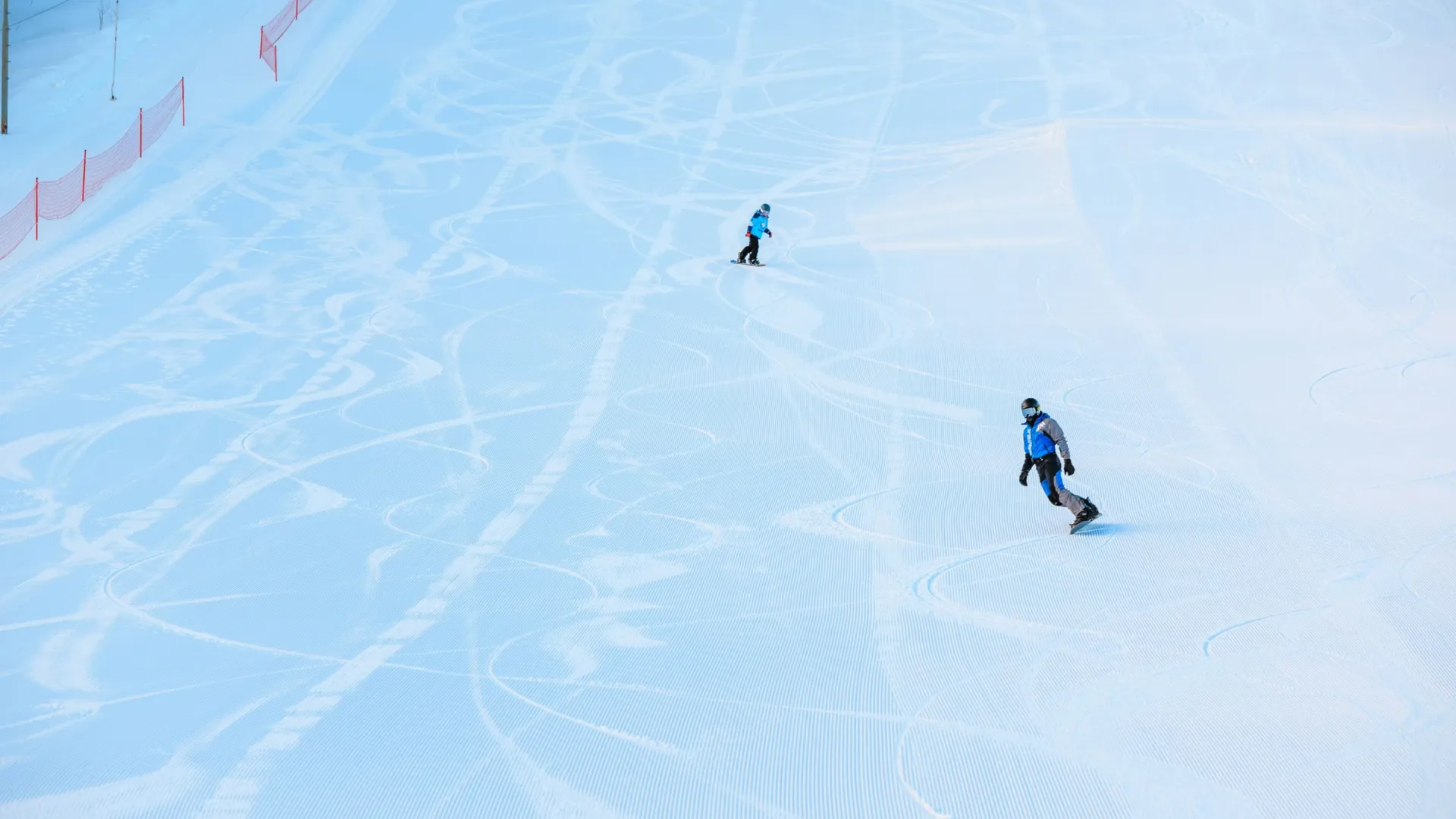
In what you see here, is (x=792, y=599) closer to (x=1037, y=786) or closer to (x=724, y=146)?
(x=1037, y=786)

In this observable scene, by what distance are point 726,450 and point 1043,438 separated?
2.70 meters

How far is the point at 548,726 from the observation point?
666cm

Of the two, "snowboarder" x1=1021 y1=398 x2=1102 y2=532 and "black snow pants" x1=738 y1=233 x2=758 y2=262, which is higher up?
"black snow pants" x1=738 y1=233 x2=758 y2=262

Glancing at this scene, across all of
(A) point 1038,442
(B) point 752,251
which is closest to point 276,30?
(B) point 752,251

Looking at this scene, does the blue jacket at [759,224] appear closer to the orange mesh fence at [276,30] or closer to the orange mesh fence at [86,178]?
the orange mesh fence at [86,178]

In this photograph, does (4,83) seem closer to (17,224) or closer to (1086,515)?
(17,224)

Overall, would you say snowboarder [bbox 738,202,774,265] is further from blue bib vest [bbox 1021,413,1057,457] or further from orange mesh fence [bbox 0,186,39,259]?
orange mesh fence [bbox 0,186,39,259]

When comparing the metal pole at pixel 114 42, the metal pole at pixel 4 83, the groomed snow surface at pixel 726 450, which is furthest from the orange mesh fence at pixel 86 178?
the metal pole at pixel 4 83

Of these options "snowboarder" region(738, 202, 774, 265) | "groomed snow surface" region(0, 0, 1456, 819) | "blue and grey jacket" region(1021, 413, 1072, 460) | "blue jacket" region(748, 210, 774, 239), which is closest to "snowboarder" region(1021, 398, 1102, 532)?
"blue and grey jacket" region(1021, 413, 1072, 460)

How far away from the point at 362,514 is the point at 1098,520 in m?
5.12

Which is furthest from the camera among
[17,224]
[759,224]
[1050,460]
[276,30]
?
[276,30]

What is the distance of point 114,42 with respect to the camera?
2366 cm

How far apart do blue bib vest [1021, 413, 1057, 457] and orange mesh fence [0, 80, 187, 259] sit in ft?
39.1

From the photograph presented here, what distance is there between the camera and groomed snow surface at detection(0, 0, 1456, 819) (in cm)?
644
